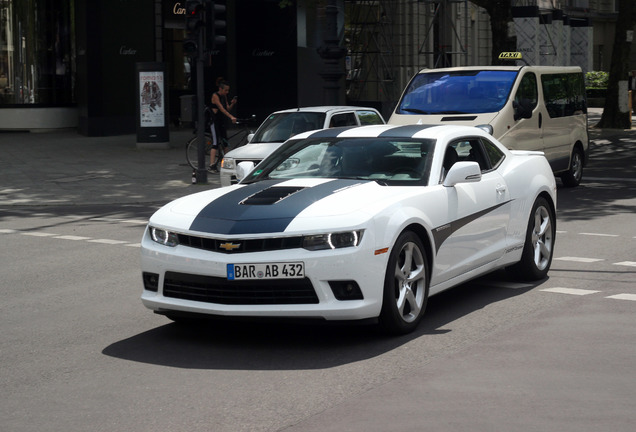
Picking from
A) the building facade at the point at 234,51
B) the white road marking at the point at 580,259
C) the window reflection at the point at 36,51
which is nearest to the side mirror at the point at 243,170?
the white road marking at the point at 580,259

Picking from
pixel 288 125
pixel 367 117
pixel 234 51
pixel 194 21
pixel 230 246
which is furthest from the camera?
pixel 234 51

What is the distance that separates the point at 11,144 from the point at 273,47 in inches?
430

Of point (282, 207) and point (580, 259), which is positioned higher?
point (282, 207)

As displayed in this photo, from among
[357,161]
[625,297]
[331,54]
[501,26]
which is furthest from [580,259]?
[501,26]

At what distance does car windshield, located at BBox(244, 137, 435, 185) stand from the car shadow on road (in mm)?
1053

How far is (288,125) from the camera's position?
18547 millimetres

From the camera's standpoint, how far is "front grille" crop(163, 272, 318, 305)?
7180 millimetres

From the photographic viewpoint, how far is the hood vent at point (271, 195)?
7703 millimetres

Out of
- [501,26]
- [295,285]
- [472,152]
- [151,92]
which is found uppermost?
[501,26]

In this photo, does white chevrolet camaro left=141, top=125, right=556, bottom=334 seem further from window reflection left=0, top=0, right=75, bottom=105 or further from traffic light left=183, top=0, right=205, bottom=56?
window reflection left=0, top=0, right=75, bottom=105

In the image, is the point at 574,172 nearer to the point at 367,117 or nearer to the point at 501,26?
the point at 367,117

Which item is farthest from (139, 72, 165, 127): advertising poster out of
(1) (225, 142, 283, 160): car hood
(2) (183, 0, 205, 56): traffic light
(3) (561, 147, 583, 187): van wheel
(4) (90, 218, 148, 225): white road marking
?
(4) (90, 218, 148, 225): white road marking

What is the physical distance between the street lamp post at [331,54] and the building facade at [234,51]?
5607mm

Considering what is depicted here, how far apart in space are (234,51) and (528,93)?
67.6ft
